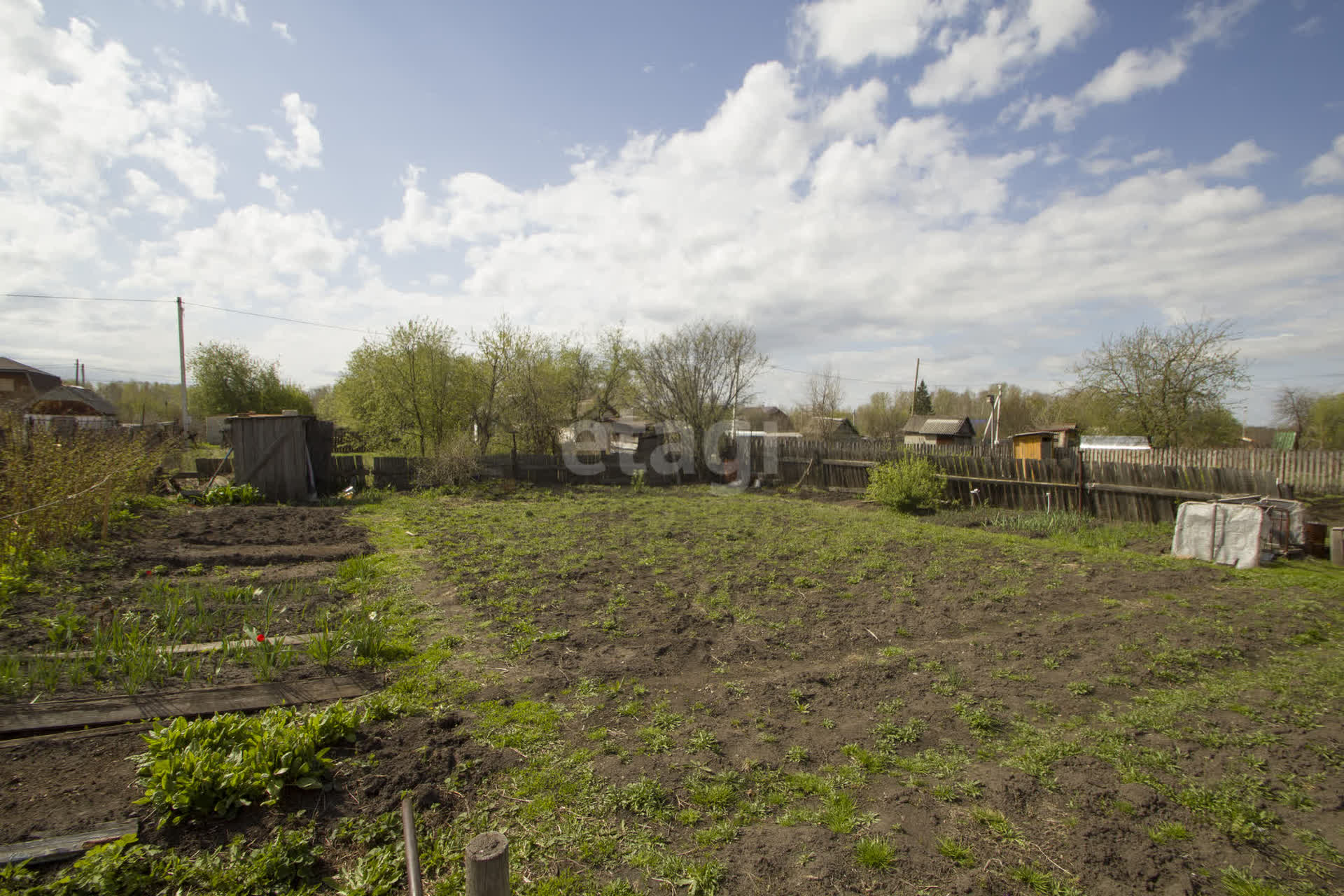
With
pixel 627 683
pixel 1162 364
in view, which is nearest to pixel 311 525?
pixel 627 683

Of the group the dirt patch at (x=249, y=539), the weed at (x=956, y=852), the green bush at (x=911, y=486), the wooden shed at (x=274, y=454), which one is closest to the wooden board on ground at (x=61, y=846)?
the weed at (x=956, y=852)

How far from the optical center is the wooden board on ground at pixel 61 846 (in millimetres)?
2365

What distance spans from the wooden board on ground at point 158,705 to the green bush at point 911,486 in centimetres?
1171

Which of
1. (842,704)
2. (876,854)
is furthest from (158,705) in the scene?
(842,704)

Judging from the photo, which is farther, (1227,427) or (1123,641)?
(1227,427)

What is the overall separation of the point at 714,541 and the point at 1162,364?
1638cm

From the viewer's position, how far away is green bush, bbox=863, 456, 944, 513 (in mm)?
12984

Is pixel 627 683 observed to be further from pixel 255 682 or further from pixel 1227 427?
pixel 1227 427

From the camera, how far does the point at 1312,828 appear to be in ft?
8.98

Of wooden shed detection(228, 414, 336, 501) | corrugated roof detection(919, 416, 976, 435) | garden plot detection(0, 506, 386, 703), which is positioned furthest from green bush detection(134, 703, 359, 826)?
corrugated roof detection(919, 416, 976, 435)

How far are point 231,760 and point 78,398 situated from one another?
4018 centimetres

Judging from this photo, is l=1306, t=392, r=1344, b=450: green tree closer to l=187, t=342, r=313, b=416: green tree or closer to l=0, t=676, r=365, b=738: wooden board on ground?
l=0, t=676, r=365, b=738: wooden board on ground

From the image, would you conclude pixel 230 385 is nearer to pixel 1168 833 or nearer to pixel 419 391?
pixel 419 391

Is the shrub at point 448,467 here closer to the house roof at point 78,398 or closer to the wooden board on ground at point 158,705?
the wooden board on ground at point 158,705
